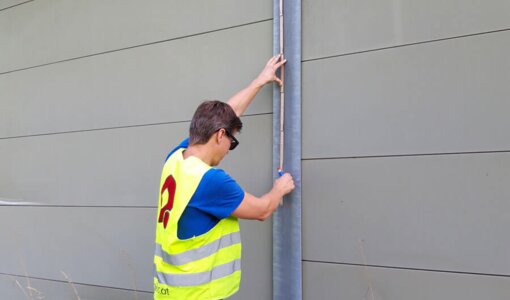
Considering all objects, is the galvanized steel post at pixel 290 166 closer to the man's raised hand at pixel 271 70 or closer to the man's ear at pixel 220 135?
the man's raised hand at pixel 271 70

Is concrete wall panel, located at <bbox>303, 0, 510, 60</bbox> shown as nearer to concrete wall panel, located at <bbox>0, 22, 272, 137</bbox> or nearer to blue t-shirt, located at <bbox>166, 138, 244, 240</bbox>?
concrete wall panel, located at <bbox>0, 22, 272, 137</bbox>

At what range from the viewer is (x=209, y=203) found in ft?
6.29

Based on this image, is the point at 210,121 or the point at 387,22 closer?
the point at 210,121

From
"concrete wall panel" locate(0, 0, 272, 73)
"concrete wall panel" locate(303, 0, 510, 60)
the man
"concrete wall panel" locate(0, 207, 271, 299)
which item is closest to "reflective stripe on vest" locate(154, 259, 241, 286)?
the man

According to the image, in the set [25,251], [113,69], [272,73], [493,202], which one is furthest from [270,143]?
[25,251]

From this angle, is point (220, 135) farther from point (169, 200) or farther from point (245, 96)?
point (245, 96)

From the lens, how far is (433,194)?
2066 mm

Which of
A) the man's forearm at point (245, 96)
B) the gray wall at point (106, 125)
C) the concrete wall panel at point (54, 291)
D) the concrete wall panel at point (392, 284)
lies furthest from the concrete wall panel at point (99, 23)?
the concrete wall panel at point (54, 291)

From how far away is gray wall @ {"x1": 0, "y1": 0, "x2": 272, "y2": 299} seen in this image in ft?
8.63

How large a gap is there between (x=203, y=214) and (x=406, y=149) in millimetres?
993

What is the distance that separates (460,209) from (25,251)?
3.14 metres

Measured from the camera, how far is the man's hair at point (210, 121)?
2.00m

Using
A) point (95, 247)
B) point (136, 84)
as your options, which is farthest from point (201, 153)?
point (95, 247)

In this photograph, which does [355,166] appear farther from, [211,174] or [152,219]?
[152,219]
